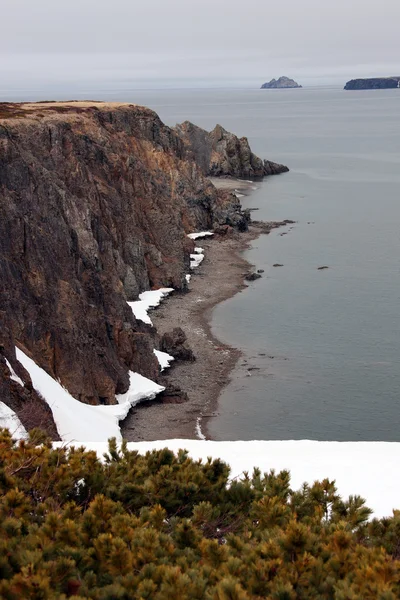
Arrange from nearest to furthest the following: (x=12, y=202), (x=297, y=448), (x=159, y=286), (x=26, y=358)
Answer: (x=297, y=448) < (x=26, y=358) < (x=12, y=202) < (x=159, y=286)

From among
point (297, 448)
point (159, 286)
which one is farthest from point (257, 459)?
point (159, 286)

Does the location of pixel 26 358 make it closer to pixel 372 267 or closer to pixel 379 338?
pixel 379 338

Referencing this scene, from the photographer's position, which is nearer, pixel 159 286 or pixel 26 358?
pixel 26 358

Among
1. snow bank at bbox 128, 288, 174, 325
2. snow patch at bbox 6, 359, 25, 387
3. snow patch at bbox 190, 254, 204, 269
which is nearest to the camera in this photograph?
snow patch at bbox 6, 359, 25, 387

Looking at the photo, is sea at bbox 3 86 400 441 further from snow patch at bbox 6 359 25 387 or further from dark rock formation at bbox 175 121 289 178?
dark rock formation at bbox 175 121 289 178

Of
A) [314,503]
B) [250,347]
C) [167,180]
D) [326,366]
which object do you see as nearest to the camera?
[314,503]

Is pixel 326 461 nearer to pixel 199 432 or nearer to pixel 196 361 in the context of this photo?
pixel 199 432

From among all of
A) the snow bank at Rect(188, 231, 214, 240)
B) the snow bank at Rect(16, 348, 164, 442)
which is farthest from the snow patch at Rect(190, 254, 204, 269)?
the snow bank at Rect(16, 348, 164, 442)
